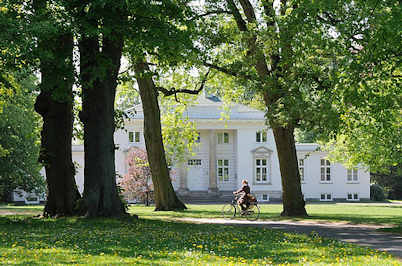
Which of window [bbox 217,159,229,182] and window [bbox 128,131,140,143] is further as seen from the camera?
window [bbox 217,159,229,182]

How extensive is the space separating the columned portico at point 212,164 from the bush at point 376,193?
17157 millimetres

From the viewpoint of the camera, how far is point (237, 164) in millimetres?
61031

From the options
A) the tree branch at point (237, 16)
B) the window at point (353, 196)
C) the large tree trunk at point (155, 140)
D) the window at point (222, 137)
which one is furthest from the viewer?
the window at point (353, 196)

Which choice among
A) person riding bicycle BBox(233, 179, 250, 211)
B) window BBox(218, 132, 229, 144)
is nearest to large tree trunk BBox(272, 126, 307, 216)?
person riding bicycle BBox(233, 179, 250, 211)

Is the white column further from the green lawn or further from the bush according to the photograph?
the green lawn

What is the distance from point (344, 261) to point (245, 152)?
5163 cm

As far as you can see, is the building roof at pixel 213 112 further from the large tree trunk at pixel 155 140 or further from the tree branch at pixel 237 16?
the tree branch at pixel 237 16

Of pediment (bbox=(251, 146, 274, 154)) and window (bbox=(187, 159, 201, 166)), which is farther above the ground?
pediment (bbox=(251, 146, 274, 154))

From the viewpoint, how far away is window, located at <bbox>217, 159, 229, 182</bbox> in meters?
61.7

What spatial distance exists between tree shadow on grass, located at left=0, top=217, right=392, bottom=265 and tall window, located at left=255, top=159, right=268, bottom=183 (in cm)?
4565

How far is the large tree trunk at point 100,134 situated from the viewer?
17422 millimetres

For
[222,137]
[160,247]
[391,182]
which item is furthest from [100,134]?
[391,182]

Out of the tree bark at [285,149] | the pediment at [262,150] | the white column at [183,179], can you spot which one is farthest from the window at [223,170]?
the tree bark at [285,149]

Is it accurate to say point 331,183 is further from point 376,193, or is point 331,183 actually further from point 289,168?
point 289,168
